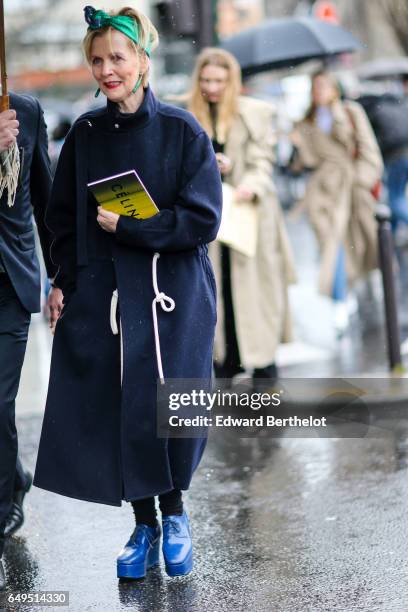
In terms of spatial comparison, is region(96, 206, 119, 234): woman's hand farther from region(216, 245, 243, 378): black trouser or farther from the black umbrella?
the black umbrella

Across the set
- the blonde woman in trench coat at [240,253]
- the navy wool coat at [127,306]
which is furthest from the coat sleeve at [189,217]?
the blonde woman in trench coat at [240,253]

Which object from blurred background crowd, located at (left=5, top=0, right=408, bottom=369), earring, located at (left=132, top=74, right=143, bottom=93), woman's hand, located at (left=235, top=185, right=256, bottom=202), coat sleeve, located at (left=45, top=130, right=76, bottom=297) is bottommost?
blurred background crowd, located at (left=5, top=0, right=408, bottom=369)

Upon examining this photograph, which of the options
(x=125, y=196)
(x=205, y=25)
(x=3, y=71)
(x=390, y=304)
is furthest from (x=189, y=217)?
(x=205, y=25)

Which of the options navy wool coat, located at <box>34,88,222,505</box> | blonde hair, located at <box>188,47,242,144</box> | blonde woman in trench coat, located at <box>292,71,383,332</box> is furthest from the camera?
blonde woman in trench coat, located at <box>292,71,383,332</box>

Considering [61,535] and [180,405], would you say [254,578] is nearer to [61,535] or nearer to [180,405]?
[180,405]

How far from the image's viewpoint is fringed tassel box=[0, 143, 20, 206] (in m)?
4.48

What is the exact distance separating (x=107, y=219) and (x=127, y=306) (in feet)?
1.07

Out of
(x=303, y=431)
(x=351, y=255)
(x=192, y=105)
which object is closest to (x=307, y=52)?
(x=351, y=255)

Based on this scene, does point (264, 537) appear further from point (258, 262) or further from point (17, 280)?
point (258, 262)

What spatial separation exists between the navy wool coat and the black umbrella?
208 inches

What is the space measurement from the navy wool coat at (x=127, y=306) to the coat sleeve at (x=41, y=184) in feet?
0.81

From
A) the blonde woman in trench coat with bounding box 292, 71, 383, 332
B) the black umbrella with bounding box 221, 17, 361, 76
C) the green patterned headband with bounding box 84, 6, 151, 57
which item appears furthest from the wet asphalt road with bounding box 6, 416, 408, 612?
the black umbrella with bounding box 221, 17, 361, 76

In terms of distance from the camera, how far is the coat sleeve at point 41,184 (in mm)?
4754

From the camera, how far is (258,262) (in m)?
7.34
